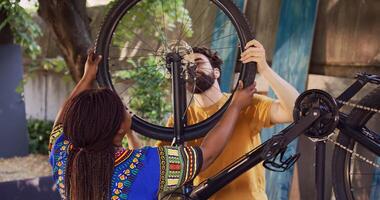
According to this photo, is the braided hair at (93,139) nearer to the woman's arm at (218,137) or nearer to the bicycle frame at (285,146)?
the woman's arm at (218,137)

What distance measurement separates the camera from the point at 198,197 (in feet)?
5.56

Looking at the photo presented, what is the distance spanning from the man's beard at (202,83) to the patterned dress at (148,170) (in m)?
0.50

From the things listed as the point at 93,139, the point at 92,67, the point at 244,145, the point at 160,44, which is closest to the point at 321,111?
the point at 244,145

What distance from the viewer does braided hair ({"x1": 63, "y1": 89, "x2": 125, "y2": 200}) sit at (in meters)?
1.32

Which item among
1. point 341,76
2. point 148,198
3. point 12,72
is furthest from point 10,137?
point 148,198

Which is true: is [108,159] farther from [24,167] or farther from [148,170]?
[24,167]

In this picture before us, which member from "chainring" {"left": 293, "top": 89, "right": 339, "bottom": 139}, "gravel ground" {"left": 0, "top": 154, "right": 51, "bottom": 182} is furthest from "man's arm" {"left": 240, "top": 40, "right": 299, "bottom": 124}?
"gravel ground" {"left": 0, "top": 154, "right": 51, "bottom": 182}

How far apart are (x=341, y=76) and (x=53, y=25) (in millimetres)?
1539

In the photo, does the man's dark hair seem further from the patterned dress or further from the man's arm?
the patterned dress

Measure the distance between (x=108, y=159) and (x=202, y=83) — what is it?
66 cm

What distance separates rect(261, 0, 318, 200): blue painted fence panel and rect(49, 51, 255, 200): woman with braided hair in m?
1.29

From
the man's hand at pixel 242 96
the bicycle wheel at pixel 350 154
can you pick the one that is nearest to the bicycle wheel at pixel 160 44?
the man's hand at pixel 242 96

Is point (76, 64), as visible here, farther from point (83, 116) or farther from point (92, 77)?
point (83, 116)

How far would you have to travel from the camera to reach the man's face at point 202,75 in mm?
1900
